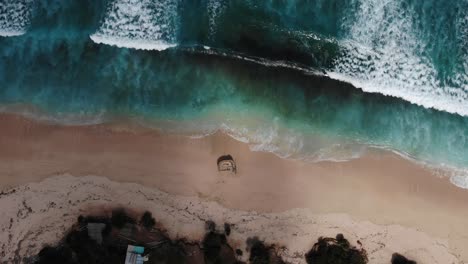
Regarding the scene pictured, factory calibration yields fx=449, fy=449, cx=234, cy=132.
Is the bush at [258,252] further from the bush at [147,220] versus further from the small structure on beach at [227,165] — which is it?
the bush at [147,220]

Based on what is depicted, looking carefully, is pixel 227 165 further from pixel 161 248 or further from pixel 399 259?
pixel 399 259

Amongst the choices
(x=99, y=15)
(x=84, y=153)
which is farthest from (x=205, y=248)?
(x=99, y=15)

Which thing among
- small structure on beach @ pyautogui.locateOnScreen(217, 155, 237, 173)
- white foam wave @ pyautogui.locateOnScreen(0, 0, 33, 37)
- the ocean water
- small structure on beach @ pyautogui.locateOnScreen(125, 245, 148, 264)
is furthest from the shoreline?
white foam wave @ pyautogui.locateOnScreen(0, 0, 33, 37)

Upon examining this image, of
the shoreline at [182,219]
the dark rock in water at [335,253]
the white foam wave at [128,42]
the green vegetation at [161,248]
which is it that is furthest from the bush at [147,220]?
the white foam wave at [128,42]

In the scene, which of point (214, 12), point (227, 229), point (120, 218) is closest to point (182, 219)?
point (227, 229)

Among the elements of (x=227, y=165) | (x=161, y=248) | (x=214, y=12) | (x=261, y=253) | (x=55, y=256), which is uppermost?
(x=214, y=12)
